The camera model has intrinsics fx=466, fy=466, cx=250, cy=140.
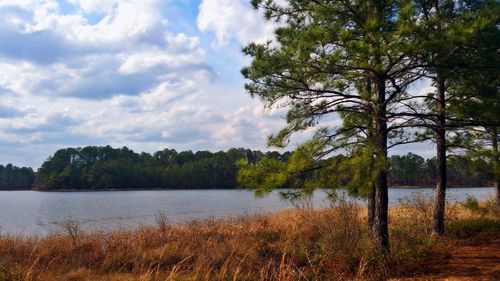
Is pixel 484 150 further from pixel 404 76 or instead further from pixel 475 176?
pixel 404 76

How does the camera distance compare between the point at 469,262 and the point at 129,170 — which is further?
the point at 129,170

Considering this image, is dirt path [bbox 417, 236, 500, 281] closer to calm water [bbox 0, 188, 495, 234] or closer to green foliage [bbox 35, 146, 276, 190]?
calm water [bbox 0, 188, 495, 234]

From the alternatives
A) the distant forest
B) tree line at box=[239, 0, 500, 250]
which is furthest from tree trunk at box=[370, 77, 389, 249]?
the distant forest

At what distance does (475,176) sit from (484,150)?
1.44m

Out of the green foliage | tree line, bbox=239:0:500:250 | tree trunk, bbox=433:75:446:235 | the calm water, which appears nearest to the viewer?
tree line, bbox=239:0:500:250

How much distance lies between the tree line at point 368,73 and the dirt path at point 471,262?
1.15m

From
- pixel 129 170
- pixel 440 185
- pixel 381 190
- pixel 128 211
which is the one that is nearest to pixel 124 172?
pixel 129 170

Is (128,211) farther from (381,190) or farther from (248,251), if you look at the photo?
(381,190)

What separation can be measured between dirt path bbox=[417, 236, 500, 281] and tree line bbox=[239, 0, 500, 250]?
45.3 inches

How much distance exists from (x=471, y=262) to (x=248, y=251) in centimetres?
473

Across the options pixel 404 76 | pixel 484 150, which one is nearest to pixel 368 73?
pixel 404 76

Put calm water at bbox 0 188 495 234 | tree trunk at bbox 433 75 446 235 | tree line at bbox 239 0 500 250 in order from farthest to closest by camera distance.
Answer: calm water at bbox 0 188 495 234, tree trunk at bbox 433 75 446 235, tree line at bbox 239 0 500 250

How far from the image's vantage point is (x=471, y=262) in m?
9.61

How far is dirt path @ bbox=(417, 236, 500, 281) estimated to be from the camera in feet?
28.0
